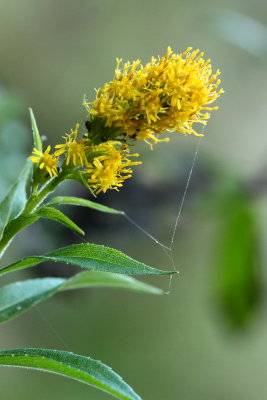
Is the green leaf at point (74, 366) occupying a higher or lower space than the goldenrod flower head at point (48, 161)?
lower

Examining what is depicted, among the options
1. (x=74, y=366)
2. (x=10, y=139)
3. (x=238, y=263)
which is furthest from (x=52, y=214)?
(x=238, y=263)

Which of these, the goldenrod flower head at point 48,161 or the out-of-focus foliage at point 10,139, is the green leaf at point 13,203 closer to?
the goldenrod flower head at point 48,161

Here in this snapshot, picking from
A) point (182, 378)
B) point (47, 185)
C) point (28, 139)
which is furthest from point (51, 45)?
point (47, 185)

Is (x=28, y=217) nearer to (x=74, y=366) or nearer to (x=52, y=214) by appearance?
(x=52, y=214)

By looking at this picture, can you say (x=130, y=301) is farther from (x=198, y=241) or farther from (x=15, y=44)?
(x=15, y=44)

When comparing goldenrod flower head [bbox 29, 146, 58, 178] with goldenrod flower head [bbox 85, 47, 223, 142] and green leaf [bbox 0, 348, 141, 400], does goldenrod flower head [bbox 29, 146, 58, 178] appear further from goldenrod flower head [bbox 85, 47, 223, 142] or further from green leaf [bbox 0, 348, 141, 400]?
green leaf [bbox 0, 348, 141, 400]

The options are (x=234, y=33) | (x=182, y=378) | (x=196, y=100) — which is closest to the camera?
(x=196, y=100)

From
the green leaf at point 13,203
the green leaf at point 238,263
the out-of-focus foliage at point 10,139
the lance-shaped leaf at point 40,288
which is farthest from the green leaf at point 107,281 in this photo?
the green leaf at point 238,263
